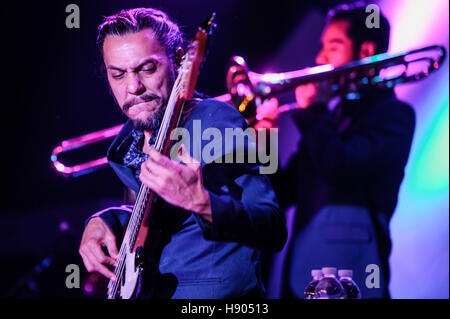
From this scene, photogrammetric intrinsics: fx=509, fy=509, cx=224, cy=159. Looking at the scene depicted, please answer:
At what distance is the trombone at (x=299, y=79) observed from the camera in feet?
10.4

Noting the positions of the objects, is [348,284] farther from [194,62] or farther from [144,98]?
[194,62]

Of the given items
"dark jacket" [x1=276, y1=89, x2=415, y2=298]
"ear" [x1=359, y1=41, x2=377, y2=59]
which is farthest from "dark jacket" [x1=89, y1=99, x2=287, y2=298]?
"ear" [x1=359, y1=41, x2=377, y2=59]

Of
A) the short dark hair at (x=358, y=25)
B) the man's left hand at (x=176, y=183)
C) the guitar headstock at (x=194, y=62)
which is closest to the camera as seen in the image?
the man's left hand at (x=176, y=183)

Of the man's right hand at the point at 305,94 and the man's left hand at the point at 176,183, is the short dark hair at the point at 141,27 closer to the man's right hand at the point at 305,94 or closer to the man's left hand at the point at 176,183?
the man's left hand at the point at 176,183

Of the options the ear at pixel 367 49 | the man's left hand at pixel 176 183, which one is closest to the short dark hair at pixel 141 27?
the man's left hand at pixel 176 183

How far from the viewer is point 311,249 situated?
3199 mm

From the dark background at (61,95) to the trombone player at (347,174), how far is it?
0.37 meters

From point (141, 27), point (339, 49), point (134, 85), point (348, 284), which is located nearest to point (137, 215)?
point (134, 85)

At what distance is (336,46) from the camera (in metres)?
3.52

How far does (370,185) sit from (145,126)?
1.76 meters

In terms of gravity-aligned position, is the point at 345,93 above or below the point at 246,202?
above

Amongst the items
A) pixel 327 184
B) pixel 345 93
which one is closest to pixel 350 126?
pixel 345 93

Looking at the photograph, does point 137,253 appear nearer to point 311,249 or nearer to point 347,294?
point 347,294

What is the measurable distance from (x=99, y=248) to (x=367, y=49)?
7.95ft
